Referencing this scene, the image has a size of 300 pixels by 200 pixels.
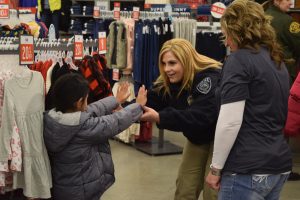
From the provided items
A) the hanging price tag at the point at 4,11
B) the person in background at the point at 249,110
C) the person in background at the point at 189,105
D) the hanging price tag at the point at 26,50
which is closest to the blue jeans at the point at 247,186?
the person in background at the point at 249,110

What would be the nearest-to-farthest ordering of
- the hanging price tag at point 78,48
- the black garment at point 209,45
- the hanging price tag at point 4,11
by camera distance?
the hanging price tag at point 78,48 < the hanging price tag at point 4,11 < the black garment at point 209,45

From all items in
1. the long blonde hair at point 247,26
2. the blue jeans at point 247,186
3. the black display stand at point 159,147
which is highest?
the long blonde hair at point 247,26

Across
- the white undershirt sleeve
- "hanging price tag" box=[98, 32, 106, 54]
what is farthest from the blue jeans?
"hanging price tag" box=[98, 32, 106, 54]

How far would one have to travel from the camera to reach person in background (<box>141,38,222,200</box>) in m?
2.74

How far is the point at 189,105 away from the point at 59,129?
770mm

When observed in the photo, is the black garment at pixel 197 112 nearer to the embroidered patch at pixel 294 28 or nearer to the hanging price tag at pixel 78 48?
the hanging price tag at pixel 78 48

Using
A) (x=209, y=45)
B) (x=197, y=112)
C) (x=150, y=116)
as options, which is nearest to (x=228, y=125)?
(x=197, y=112)

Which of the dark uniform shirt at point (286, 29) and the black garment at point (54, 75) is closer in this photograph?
the black garment at point (54, 75)

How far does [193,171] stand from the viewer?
10.0 feet

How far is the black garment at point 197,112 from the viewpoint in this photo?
2719mm

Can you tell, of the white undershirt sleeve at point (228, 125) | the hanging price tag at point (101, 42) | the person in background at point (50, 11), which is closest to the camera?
the white undershirt sleeve at point (228, 125)

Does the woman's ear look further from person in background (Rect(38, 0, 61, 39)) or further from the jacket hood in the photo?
person in background (Rect(38, 0, 61, 39))

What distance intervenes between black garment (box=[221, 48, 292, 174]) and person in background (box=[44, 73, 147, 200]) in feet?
2.65

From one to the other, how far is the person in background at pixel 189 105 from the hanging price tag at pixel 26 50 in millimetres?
770
